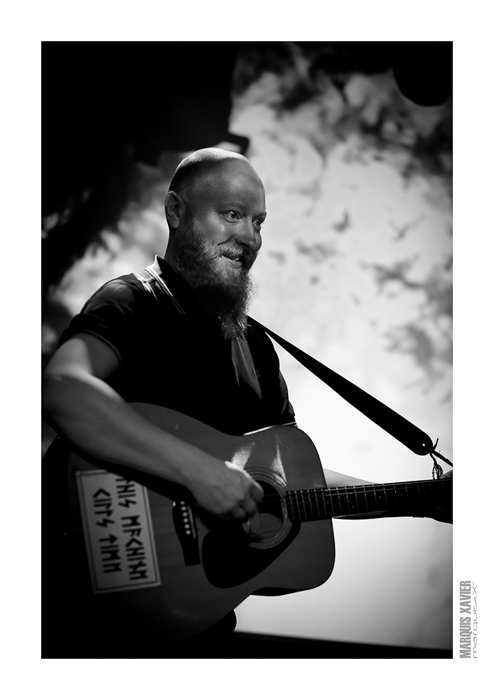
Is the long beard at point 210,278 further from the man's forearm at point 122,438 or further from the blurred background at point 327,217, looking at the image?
the man's forearm at point 122,438

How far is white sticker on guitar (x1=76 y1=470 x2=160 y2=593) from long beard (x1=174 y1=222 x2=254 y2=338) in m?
0.56

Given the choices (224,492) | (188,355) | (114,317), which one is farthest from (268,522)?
(114,317)

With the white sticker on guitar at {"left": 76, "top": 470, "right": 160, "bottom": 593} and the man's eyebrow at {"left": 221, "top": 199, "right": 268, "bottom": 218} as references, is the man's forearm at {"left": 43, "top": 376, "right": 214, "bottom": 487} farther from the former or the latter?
the man's eyebrow at {"left": 221, "top": 199, "right": 268, "bottom": 218}

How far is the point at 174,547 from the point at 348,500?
514 mm

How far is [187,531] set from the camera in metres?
1.88

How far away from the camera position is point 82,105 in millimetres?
2109

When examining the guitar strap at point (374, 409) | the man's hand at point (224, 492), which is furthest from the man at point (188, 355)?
the guitar strap at point (374, 409)

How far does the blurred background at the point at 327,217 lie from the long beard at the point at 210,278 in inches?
2.9

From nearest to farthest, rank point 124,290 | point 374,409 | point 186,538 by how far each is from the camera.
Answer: point 186,538 → point 124,290 → point 374,409

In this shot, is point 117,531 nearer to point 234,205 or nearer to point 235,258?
point 235,258

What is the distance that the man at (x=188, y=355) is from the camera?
1.89 m

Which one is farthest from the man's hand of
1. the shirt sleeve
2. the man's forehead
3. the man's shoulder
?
the man's forehead
